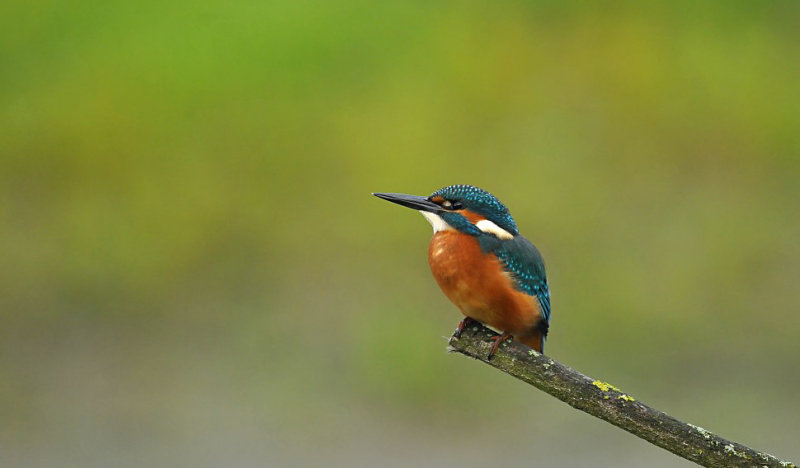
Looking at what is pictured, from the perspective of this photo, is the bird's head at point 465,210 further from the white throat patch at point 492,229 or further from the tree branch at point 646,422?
the tree branch at point 646,422

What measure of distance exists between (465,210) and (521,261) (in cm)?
13

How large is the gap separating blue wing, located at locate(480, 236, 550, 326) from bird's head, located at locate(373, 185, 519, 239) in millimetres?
24

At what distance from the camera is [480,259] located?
164 cm

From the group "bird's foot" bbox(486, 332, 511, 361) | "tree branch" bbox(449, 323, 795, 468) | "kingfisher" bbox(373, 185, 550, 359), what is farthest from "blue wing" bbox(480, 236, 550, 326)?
"tree branch" bbox(449, 323, 795, 468)

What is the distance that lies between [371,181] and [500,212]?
7.74ft

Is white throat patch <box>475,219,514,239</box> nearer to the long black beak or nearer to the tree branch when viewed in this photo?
the long black beak

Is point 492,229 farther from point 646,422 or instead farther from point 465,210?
point 646,422

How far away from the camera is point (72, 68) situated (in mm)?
4004

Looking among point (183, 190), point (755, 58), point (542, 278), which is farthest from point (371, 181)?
point (542, 278)

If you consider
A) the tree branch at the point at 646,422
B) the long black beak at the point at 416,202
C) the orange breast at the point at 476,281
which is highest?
the long black beak at the point at 416,202

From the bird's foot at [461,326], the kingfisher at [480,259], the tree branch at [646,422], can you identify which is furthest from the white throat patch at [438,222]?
the tree branch at [646,422]

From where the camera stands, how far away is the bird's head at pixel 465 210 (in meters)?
1.65

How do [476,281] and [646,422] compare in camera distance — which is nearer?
[646,422]

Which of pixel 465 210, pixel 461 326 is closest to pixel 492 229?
pixel 465 210
